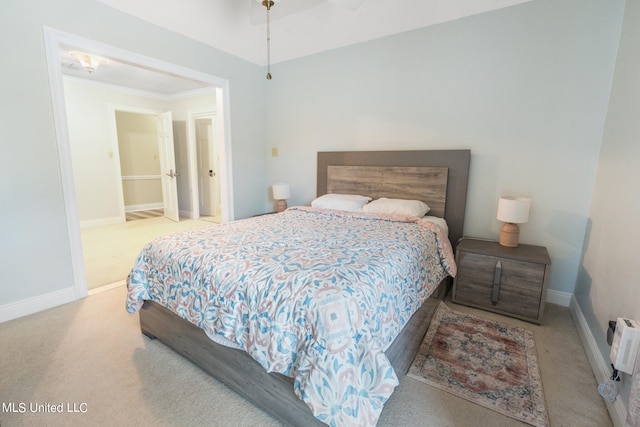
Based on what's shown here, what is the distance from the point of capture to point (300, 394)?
3.50 ft

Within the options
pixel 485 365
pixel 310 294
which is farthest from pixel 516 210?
pixel 310 294

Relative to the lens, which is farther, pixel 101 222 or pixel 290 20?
pixel 101 222

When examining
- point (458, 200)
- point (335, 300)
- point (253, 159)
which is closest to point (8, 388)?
point (335, 300)

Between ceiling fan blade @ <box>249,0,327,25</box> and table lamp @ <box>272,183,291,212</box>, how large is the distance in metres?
1.97

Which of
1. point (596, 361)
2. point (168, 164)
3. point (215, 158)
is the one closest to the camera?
point (596, 361)

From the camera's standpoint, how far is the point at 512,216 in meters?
2.25

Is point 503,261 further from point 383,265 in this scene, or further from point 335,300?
point 335,300

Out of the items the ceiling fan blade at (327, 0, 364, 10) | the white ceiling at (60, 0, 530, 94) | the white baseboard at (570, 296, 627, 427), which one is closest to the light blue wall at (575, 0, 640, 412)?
the white baseboard at (570, 296, 627, 427)

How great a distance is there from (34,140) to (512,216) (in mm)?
3712

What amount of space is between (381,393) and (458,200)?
216 centimetres

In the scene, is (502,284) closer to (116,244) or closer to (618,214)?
(618,214)

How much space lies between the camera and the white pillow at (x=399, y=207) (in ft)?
8.51

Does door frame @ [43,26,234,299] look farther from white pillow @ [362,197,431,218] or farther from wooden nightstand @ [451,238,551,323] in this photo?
wooden nightstand @ [451,238,551,323]

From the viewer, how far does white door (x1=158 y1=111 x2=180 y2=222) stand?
5.14 m
